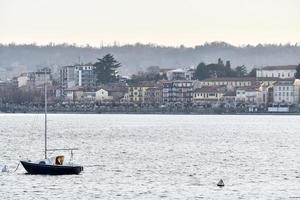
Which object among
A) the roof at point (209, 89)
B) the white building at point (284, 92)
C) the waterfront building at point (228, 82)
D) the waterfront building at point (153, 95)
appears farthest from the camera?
the waterfront building at point (153, 95)

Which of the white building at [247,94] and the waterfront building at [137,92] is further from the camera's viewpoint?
the waterfront building at [137,92]

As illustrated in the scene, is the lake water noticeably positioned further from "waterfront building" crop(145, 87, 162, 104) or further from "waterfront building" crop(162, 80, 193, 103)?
"waterfront building" crop(145, 87, 162, 104)

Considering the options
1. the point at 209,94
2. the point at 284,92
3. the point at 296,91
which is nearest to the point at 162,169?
the point at 284,92

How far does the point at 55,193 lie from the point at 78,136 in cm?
4838

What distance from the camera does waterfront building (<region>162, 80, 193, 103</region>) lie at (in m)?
190

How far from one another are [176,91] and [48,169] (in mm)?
139352

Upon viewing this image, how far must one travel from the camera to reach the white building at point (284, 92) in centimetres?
18338

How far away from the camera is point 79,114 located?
196125mm

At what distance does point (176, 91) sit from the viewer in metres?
192

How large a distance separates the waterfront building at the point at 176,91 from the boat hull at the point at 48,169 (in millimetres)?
137003

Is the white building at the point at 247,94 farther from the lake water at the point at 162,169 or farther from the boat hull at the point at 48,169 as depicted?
the boat hull at the point at 48,169

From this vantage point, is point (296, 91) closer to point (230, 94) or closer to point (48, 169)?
point (230, 94)

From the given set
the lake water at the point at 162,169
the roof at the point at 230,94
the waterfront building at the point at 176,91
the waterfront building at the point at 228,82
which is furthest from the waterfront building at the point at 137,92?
the lake water at the point at 162,169

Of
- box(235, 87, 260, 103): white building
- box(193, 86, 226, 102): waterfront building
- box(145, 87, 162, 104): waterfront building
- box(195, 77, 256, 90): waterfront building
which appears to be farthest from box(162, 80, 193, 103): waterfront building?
box(235, 87, 260, 103): white building
